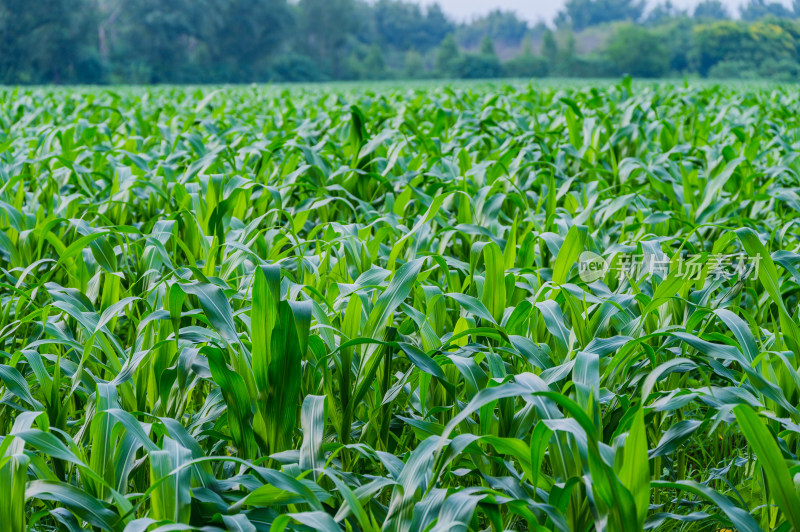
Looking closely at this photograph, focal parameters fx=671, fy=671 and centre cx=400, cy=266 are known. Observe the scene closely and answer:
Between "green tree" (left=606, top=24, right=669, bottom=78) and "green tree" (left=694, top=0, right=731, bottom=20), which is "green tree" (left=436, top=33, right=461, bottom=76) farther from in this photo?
"green tree" (left=694, top=0, right=731, bottom=20)

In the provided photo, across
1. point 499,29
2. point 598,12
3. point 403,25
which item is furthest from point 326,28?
point 598,12

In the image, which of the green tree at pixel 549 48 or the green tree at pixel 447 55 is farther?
the green tree at pixel 549 48

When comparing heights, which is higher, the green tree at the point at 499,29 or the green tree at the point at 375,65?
the green tree at the point at 499,29

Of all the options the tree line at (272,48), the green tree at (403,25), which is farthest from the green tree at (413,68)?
the green tree at (403,25)

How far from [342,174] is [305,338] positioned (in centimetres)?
214

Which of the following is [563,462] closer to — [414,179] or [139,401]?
[139,401]

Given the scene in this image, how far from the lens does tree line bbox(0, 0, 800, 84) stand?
42000 millimetres

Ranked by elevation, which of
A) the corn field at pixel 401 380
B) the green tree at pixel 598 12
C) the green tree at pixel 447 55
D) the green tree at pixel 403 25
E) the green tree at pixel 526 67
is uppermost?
the green tree at pixel 598 12

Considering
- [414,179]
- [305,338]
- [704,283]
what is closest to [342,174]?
[414,179]

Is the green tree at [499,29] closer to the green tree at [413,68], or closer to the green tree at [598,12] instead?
the green tree at [598,12]

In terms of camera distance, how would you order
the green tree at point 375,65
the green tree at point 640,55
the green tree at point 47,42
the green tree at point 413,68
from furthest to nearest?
the green tree at point 640,55
the green tree at point 413,68
the green tree at point 375,65
the green tree at point 47,42

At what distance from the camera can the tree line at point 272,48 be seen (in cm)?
4200

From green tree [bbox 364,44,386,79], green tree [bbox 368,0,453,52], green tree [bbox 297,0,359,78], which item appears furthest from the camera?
green tree [bbox 368,0,453,52]

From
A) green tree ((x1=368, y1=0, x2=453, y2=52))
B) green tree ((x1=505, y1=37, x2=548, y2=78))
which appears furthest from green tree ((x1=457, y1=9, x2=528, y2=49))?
green tree ((x1=505, y1=37, x2=548, y2=78))
